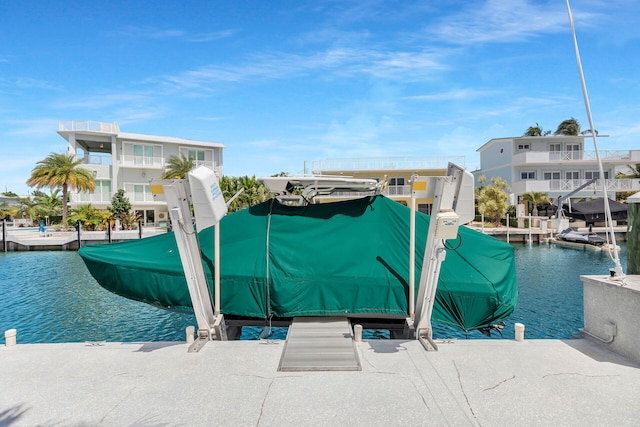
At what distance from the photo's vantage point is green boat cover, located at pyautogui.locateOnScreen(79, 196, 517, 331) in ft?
22.6

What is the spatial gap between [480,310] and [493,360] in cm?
126

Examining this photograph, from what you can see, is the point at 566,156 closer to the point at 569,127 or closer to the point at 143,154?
the point at 569,127

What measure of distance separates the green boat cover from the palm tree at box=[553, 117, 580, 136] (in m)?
66.0

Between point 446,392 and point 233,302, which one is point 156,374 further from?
point 446,392

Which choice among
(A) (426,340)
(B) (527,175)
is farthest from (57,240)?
(B) (527,175)

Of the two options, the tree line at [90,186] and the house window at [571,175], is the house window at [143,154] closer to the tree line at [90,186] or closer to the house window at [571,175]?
the tree line at [90,186]

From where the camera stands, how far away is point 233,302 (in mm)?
7094

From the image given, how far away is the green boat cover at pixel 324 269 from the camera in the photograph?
6879 mm

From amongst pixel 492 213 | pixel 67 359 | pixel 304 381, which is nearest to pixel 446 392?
pixel 304 381

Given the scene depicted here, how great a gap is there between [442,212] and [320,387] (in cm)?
311

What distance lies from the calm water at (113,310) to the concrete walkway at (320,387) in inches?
201

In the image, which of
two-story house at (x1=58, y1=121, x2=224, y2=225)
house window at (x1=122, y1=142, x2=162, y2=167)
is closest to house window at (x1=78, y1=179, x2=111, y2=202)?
two-story house at (x1=58, y1=121, x2=224, y2=225)

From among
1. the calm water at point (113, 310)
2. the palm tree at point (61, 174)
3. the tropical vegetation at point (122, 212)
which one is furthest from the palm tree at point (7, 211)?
the calm water at point (113, 310)

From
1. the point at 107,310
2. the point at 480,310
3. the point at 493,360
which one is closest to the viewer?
the point at 493,360
